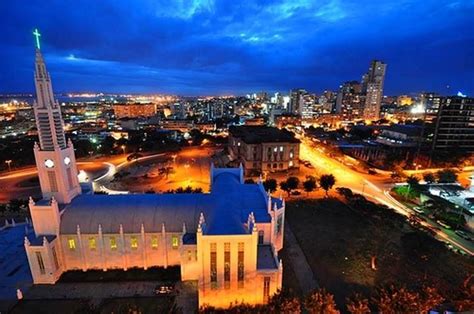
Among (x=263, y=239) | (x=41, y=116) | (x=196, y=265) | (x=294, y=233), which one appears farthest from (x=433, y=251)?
(x=41, y=116)

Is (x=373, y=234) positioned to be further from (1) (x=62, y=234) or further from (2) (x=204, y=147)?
(2) (x=204, y=147)

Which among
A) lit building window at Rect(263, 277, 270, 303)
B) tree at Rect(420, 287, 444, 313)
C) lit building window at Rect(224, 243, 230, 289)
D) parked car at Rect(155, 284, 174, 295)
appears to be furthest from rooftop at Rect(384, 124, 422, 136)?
parked car at Rect(155, 284, 174, 295)

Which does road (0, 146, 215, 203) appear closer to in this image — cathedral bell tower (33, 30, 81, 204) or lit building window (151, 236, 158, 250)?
cathedral bell tower (33, 30, 81, 204)

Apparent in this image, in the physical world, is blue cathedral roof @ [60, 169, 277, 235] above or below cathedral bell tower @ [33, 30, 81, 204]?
below

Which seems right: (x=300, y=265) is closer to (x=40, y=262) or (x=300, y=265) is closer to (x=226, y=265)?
(x=226, y=265)

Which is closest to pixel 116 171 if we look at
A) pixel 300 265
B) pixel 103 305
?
pixel 103 305

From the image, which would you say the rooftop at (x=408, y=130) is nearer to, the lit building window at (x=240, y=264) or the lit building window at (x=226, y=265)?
the lit building window at (x=240, y=264)

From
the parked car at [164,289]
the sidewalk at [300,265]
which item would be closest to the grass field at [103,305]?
the parked car at [164,289]
